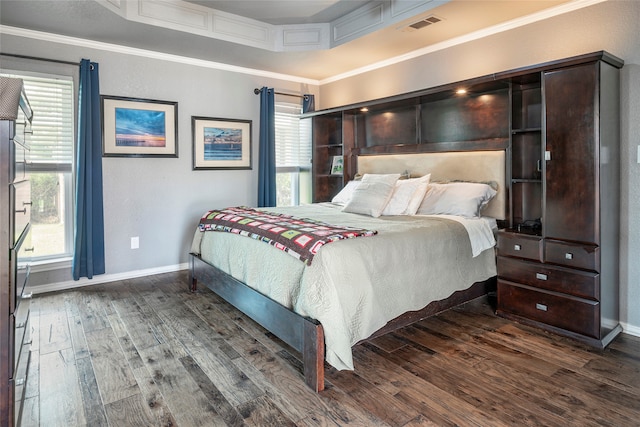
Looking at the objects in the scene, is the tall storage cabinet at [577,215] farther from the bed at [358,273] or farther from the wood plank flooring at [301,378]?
the bed at [358,273]

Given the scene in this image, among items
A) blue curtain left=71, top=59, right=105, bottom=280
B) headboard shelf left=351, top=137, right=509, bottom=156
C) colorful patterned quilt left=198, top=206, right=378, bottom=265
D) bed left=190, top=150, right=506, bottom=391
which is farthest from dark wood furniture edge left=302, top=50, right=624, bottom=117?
blue curtain left=71, top=59, right=105, bottom=280

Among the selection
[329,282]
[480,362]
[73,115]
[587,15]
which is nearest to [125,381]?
[329,282]

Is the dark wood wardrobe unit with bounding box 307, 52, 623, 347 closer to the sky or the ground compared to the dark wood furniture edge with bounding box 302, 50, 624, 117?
closer to the ground

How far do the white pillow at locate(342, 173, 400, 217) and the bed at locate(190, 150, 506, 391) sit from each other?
8cm

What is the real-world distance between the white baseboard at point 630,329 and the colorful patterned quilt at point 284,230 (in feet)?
6.42

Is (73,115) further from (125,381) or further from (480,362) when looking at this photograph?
(480,362)

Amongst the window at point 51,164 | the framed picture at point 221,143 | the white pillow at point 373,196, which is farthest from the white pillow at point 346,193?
the window at point 51,164

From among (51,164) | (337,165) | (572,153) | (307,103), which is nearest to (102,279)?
(51,164)

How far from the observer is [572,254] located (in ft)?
8.58

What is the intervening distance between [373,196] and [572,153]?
1520mm

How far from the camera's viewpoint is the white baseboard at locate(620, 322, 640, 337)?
8.93 feet

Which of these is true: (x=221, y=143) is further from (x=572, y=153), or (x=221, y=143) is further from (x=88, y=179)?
(x=572, y=153)

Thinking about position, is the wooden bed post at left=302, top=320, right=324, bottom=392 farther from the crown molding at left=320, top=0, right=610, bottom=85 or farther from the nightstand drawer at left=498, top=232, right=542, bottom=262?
the crown molding at left=320, top=0, right=610, bottom=85

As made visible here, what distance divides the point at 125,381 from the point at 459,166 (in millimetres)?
3196
